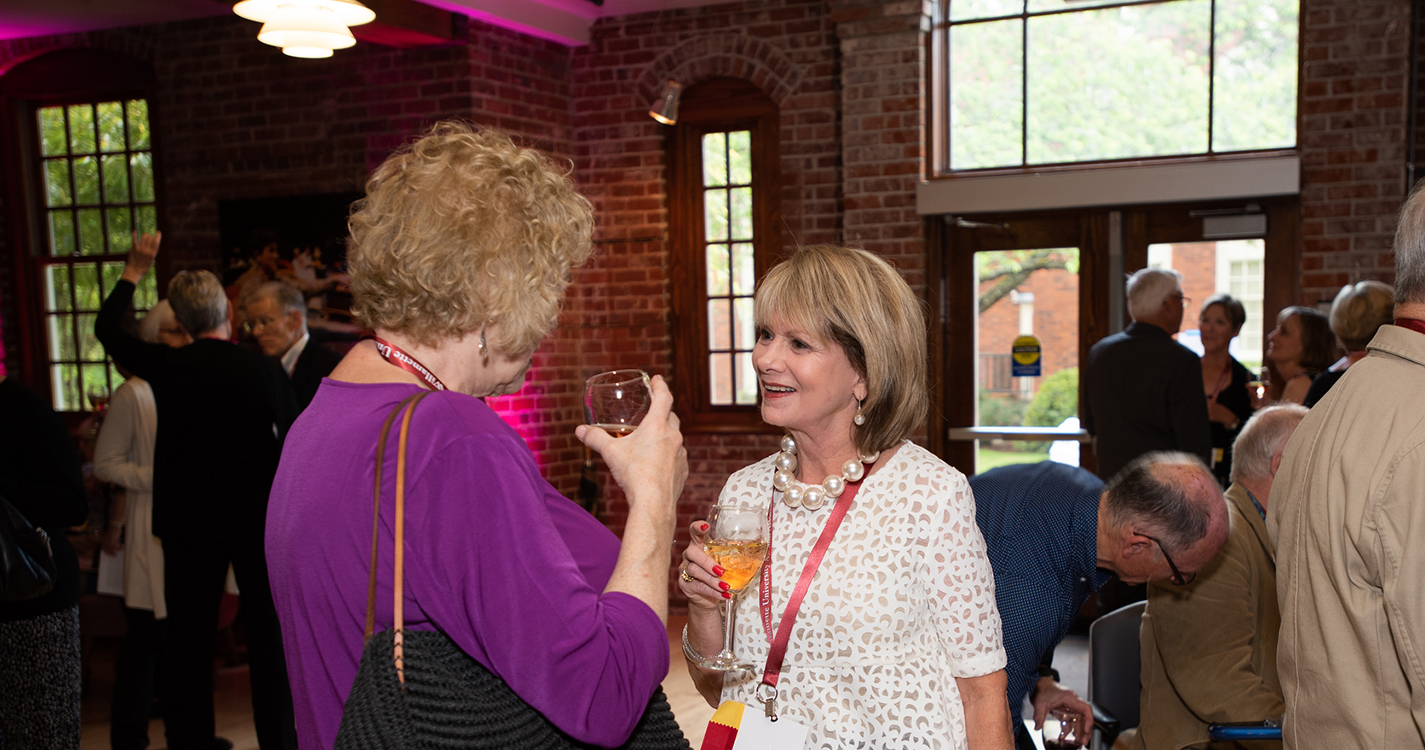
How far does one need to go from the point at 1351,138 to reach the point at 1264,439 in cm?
299

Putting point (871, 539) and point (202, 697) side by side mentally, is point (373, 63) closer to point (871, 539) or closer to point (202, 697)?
point (202, 697)

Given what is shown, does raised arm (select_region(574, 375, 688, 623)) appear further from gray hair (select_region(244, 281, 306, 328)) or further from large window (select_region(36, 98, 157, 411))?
large window (select_region(36, 98, 157, 411))

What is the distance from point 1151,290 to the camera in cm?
450

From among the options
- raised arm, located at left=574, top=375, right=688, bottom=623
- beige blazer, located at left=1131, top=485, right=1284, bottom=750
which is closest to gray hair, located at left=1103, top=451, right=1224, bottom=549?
beige blazer, located at left=1131, top=485, right=1284, bottom=750

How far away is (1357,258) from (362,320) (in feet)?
16.1

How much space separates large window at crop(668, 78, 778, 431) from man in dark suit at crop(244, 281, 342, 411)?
7.63 ft

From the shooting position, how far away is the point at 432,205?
1.14 meters

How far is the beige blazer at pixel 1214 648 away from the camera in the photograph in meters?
2.23

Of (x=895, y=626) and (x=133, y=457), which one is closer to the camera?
(x=895, y=626)

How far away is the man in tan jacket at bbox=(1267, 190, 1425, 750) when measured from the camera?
57.5 inches

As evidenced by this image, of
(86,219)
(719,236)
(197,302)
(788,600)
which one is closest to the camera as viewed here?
(788,600)

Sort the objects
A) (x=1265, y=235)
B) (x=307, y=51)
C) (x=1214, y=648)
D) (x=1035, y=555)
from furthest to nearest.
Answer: (x=1265, y=235) < (x=307, y=51) < (x=1214, y=648) < (x=1035, y=555)

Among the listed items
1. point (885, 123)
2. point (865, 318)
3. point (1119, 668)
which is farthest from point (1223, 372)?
point (865, 318)

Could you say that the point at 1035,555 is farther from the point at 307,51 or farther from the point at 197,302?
the point at 307,51
